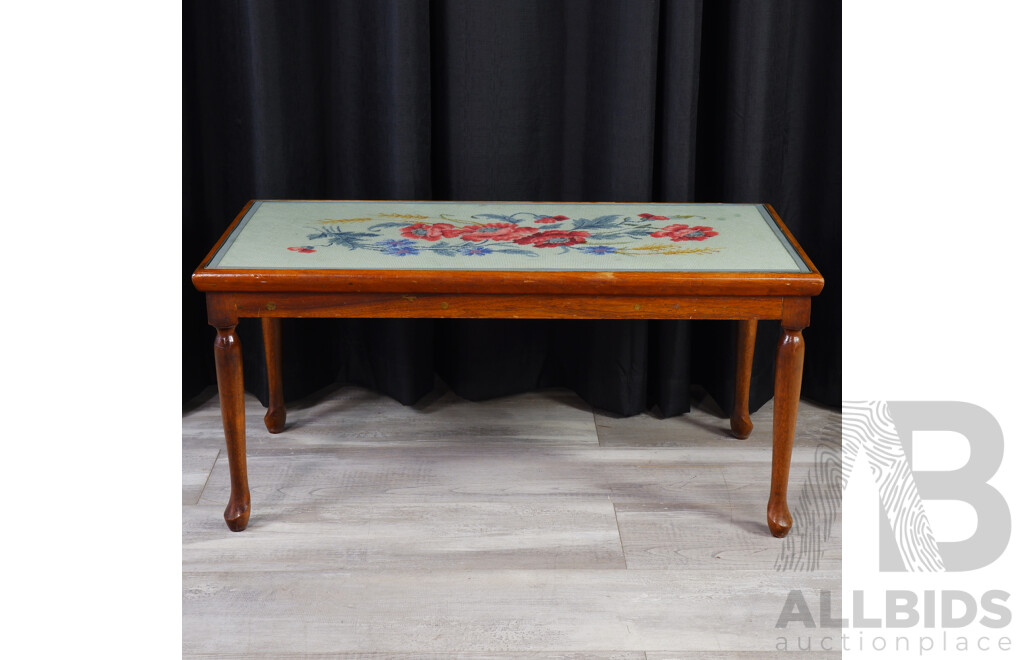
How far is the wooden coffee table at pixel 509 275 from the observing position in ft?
5.69

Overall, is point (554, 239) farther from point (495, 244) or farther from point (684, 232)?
point (684, 232)

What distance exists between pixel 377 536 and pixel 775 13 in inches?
53.7

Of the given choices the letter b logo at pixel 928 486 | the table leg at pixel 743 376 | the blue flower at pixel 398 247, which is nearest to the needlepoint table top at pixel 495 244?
the blue flower at pixel 398 247

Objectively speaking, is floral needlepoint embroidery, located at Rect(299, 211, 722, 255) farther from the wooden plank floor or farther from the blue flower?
the wooden plank floor

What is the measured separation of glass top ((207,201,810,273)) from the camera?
178 centimetres

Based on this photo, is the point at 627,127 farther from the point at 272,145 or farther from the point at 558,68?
the point at 272,145

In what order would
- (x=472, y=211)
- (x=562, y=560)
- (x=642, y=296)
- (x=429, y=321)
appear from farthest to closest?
(x=429, y=321) < (x=472, y=211) < (x=562, y=560) < (x=642, y=296)

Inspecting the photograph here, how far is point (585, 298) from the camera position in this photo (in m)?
1.76

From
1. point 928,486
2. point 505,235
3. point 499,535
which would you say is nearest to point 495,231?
point 505,235

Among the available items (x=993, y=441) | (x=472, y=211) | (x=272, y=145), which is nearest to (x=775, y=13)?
(x=472, y=211)

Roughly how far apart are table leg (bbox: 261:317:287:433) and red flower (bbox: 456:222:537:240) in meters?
0.53

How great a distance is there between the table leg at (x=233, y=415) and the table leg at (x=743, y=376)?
3.48ft

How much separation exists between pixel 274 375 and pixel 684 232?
3.13 feet

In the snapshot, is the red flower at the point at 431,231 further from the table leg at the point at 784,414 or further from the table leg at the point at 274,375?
the table leg at the point at 784,414
